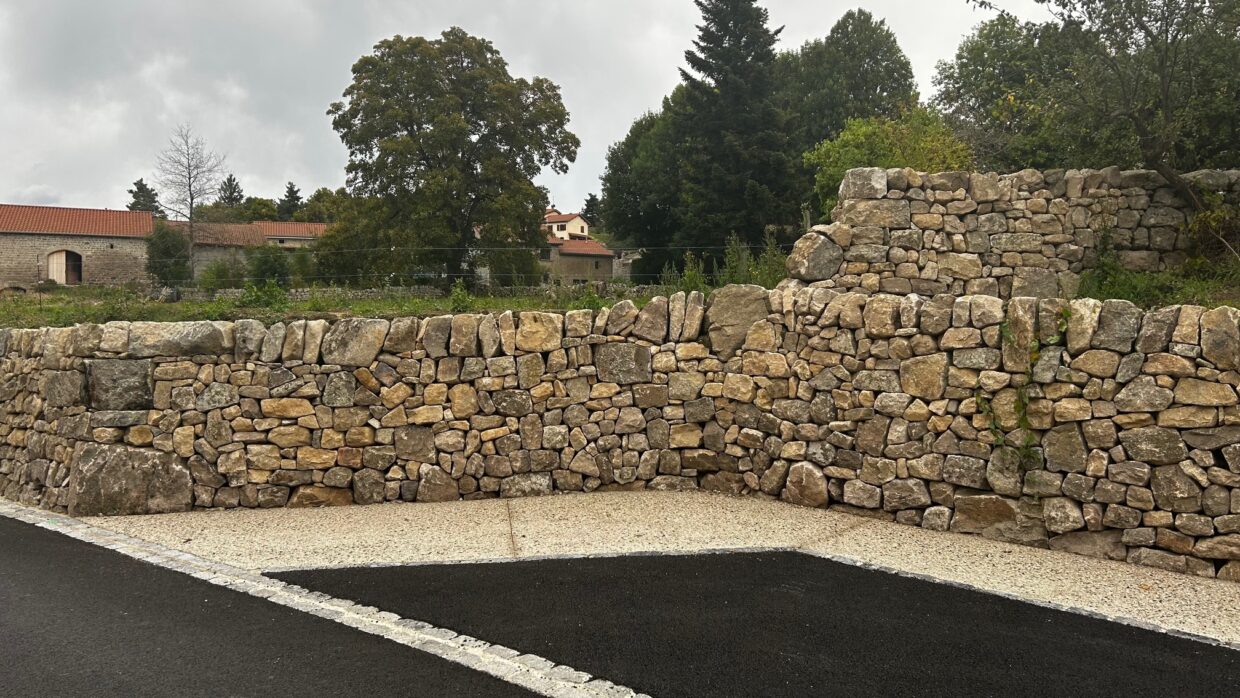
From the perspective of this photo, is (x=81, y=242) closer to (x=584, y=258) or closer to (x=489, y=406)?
(x=584, y=258)

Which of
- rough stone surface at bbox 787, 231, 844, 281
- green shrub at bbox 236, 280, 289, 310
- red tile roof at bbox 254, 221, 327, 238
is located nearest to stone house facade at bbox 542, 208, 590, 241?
red tile roof at bbox 254, 221, 327, 238

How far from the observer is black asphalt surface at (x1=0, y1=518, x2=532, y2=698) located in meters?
3.72

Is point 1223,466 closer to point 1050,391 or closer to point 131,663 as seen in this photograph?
point 1050,391

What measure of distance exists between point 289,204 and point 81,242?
2904 centimetres

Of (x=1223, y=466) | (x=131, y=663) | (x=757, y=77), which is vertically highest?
(x=757, y=77)

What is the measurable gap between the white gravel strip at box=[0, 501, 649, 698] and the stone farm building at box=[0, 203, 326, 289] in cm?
3283

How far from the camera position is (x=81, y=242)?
127 feet

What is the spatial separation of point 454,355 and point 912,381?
413cm

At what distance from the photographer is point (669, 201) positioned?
34.4 metres

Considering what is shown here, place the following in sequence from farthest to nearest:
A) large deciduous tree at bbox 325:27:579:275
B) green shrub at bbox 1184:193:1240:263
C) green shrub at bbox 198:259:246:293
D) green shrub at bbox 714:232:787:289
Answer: large deciduous tree at bbox 325:27:579:275
green shrub at bbox 198:259:246:293
green shrub at bbox 714:232:787:289
green shrub at bbox 1184:193:1240:263

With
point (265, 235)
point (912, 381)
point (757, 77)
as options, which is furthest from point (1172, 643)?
point (265, 235)

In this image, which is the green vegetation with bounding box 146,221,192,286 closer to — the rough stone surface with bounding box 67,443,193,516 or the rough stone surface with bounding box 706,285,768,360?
the rough stone surface with bounding box 67,443,193,516

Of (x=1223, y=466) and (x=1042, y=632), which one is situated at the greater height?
(x=1223, y=466)

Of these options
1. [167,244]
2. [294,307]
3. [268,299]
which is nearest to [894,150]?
[294,307]
